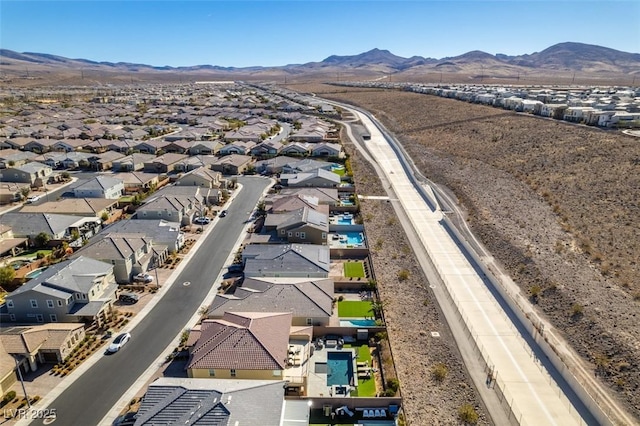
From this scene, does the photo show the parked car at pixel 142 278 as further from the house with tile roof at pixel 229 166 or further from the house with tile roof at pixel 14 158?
the house with tile roof at pixel 14 158

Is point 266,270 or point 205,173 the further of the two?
point 205,173

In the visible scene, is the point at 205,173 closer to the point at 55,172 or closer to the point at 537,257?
the point at 55,172

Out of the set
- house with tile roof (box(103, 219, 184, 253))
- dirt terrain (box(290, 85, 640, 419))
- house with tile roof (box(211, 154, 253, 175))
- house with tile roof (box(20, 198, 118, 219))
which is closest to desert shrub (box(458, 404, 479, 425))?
dirt terrain (box(290, 85, 640, 419))

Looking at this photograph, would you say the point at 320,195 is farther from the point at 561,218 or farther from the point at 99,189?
the point at 99,189

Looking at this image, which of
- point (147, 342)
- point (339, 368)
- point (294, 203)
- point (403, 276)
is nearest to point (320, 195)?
point (294, 203)

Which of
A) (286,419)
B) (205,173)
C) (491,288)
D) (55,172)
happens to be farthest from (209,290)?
(55,172)

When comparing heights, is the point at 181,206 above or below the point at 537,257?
above

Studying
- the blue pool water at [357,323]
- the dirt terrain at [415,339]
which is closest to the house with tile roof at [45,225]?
the blue pool water at [357,323]
